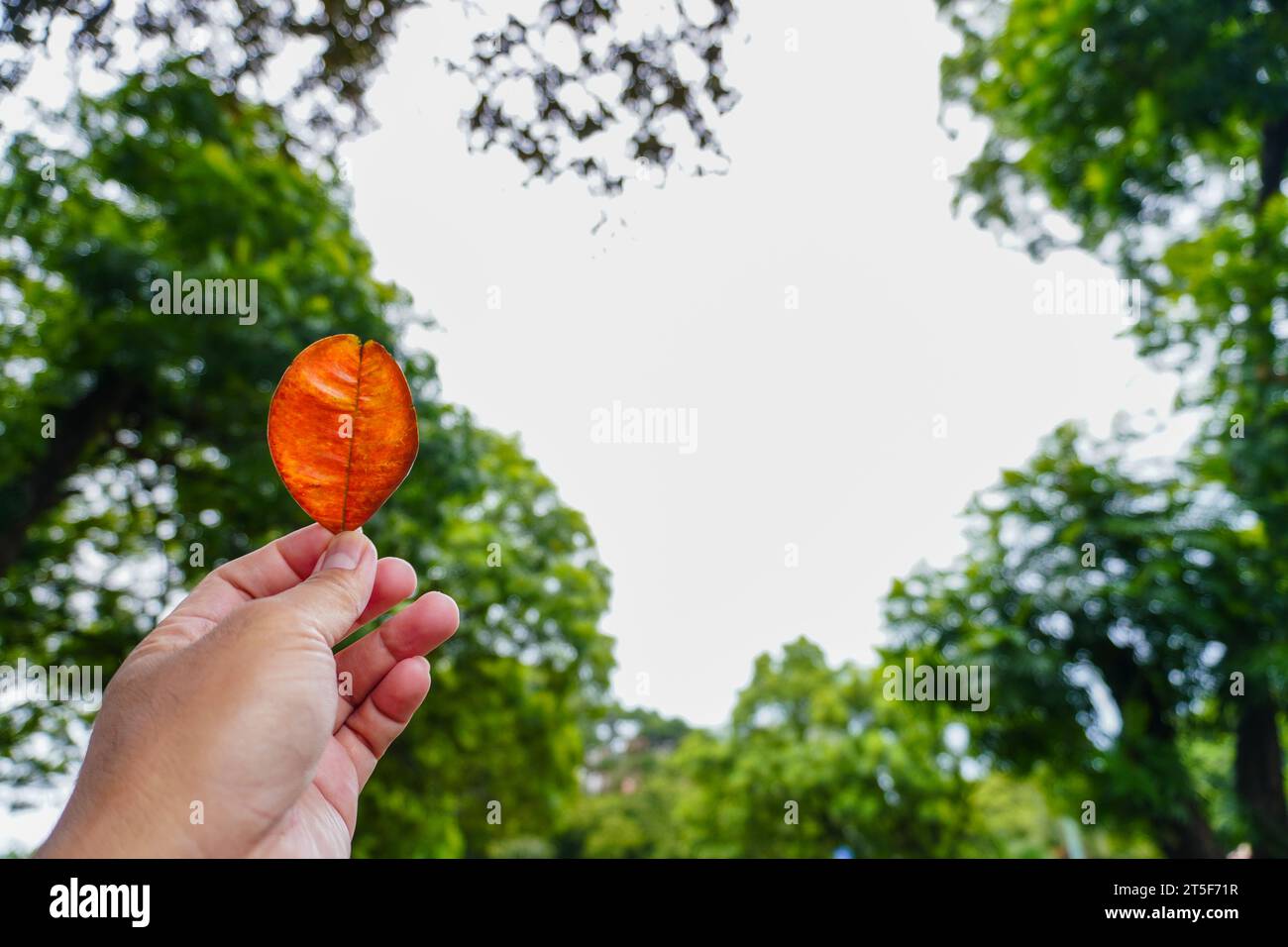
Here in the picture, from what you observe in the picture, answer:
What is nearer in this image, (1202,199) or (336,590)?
(336,590)

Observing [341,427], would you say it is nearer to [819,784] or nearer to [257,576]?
[257,576]

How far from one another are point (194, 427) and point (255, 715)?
7.71 meters

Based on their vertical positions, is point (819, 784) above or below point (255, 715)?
below

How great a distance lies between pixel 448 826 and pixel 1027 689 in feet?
26.4
